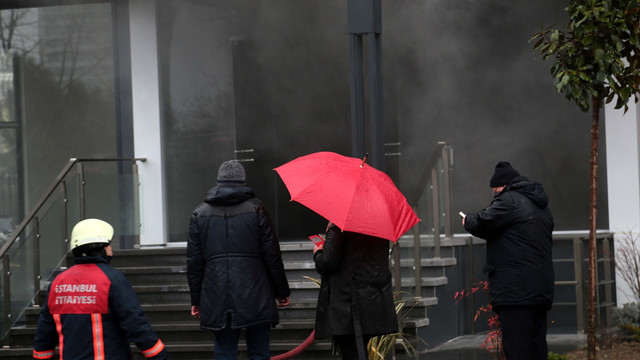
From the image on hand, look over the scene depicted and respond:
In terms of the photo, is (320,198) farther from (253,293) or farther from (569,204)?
(569,204)

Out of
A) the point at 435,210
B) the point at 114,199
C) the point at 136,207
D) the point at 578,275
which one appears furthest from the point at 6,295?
the point at 578,275

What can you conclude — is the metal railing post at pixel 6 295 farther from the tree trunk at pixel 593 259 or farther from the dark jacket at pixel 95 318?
the tree trunk at pixel 593 259

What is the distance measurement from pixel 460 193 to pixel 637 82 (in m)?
3.27

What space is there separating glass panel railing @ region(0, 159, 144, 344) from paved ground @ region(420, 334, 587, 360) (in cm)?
378

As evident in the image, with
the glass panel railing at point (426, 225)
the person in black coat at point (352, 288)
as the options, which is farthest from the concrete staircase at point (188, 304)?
the person in black coat at point (352, 288)

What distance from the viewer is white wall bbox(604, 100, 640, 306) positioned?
32.5ft

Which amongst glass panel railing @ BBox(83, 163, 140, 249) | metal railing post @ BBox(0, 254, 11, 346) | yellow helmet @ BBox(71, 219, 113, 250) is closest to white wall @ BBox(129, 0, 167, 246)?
glass panel railing @ BBox(83, 163, 140, 249)

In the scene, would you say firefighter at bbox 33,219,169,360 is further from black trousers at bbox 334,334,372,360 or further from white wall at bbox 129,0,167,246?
white wall at bbox 129,0,167,246

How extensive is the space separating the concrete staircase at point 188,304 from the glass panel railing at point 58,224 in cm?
25

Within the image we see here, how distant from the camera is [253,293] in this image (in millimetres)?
6246

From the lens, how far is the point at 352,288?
6047 millimetres

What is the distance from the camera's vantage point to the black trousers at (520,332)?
6332 mm

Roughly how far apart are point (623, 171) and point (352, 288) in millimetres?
4939

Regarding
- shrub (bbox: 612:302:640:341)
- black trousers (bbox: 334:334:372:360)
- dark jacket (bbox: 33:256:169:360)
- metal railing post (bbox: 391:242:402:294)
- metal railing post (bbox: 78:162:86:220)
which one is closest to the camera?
dark jacket (bbox: 33:256:169:360)
